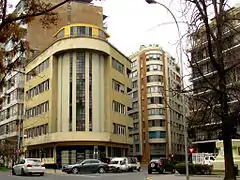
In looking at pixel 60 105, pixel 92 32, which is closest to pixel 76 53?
pixel 92 32

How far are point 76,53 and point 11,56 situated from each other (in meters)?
45.1

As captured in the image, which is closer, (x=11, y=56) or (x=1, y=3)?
(x=1, y=3)

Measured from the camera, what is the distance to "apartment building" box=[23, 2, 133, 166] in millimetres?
53250

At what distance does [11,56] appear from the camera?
1106cm

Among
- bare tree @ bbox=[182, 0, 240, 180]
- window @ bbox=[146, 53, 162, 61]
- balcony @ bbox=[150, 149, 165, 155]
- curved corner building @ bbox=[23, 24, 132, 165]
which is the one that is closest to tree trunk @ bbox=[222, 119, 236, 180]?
bare tree @ bbox=[182, 0, 240, 180]

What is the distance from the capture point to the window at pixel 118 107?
57856mm

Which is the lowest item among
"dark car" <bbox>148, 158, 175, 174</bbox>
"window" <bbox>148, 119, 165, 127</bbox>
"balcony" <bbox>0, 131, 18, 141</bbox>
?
"dark car" <bbox>148, 158, 175, 174</bbox>

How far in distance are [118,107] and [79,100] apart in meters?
7.70

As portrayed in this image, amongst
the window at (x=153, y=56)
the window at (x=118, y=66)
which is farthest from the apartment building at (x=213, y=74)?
the window at (x=153, y=56)

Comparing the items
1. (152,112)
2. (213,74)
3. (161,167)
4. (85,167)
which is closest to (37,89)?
(85,167)

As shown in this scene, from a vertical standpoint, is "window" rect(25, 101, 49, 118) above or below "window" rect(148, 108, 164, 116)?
below

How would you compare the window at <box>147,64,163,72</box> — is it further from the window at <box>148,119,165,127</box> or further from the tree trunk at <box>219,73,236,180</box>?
the tree trunk at <box>219,73,236,180</box>

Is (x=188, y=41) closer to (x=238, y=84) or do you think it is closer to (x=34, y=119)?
(x=238, y=84)

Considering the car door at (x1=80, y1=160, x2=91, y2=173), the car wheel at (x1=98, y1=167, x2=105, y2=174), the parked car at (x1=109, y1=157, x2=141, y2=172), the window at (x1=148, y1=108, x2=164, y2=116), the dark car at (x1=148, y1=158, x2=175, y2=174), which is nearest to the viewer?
the dark car at (x1=148, y1=158, x2=175, y2=174)
